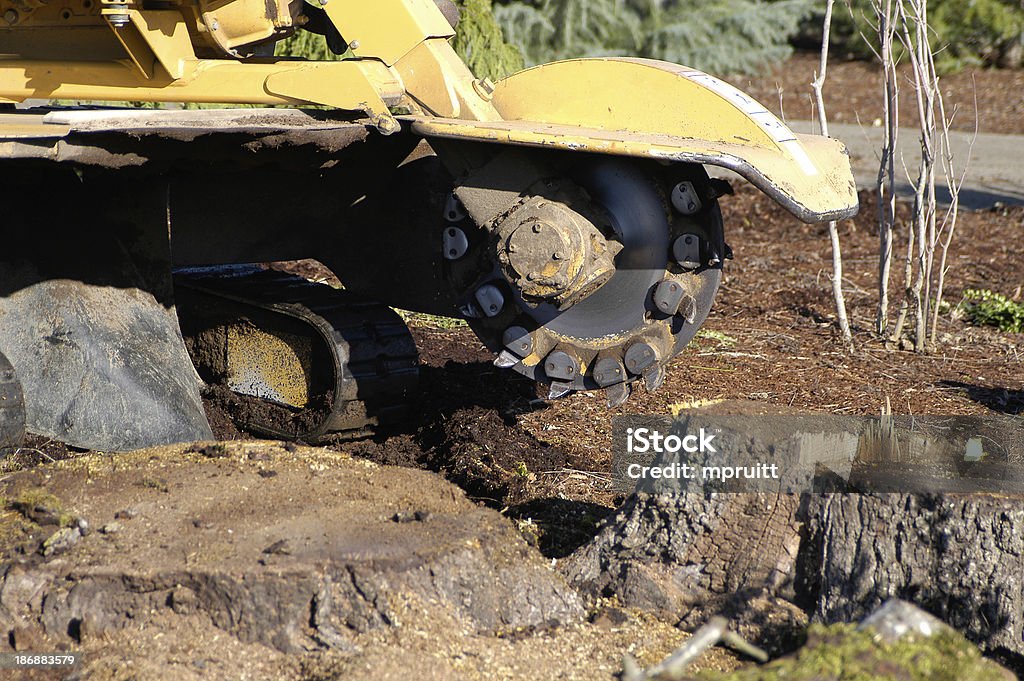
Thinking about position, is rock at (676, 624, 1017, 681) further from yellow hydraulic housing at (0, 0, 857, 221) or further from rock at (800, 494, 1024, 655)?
yellow hydraulic housing at (0, 0, 857, 221)

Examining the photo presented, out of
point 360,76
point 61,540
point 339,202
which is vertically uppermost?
point 360,76

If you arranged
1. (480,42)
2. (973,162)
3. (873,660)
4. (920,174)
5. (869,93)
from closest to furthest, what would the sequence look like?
(873,660) < (920,174) < (480,42) < (973,162) < (869,93)

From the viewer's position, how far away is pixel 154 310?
15.7 feet

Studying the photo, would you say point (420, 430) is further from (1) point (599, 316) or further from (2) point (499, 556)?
(2) point (499, 556)

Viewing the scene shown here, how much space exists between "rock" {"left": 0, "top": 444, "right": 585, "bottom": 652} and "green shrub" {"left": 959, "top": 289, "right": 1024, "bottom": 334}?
13.1 ft

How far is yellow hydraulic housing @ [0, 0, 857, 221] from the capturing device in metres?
4.03

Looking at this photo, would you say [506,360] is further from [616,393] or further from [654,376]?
[654,376]

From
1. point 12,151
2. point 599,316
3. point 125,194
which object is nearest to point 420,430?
point 599,316

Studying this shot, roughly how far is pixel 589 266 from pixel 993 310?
3.51 metres

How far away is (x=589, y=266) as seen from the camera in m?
4.05

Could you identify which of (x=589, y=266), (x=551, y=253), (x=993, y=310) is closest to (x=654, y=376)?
(x=589, y=266)

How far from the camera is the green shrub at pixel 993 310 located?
649 centimetres

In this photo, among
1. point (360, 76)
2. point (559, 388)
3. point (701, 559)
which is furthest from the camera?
point (559, 388)

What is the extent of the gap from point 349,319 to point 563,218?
1.20 m
